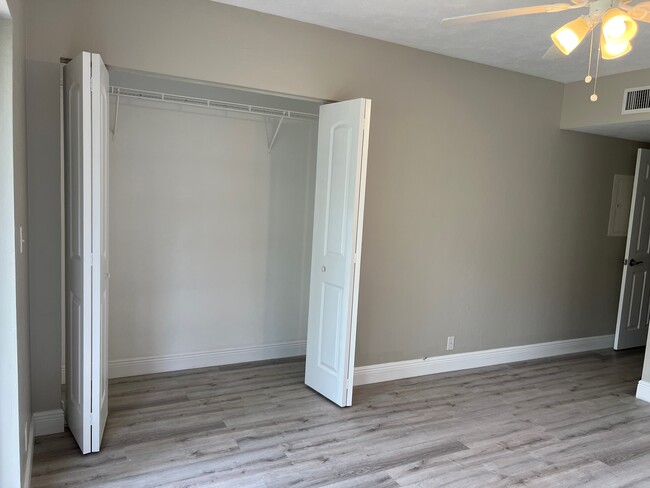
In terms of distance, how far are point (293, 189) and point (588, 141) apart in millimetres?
2879

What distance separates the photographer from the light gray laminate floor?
2658 millimetres

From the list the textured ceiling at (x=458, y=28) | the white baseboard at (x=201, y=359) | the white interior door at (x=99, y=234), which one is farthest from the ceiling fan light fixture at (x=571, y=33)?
the white baseboard at (x=201, y=359)

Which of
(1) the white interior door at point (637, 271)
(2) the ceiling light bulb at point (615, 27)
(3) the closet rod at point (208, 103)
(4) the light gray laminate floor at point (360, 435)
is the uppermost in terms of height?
(2) the ceiling light bulb at point (615, 27)

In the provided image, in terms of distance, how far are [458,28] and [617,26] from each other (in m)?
1.57

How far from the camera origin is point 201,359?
414 centimetres

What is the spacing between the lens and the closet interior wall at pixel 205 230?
3762 mm

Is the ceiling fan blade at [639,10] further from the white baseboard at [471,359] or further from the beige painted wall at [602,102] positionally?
the white baseboard at [471,359]

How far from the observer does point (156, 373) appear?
3943mm

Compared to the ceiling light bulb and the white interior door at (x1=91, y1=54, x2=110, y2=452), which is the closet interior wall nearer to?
the white interior door at (x1=91, y1=54, x2=110, y2=452)

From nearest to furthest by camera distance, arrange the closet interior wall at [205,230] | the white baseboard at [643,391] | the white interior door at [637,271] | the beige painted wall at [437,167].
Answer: the beige painted wall at [437,167], the closet interior wall at [205,230], the white baseboard at [643,391], the white interior door at [637,271]

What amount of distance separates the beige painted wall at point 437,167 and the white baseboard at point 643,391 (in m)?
1.01

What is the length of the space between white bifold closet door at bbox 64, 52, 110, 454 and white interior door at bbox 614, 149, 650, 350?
481 centimetres

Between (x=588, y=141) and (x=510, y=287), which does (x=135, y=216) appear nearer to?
(x=510, y=287)

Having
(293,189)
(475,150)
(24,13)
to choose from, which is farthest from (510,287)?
(24,13)
